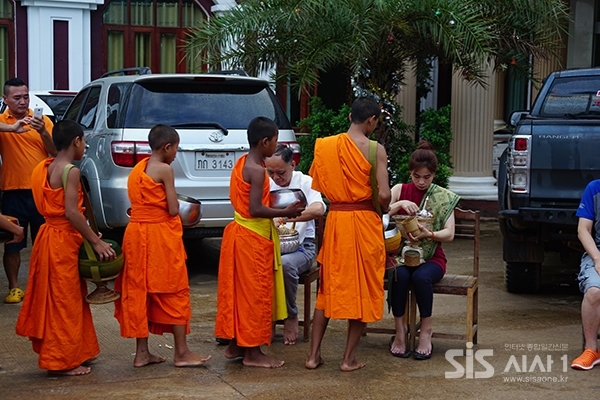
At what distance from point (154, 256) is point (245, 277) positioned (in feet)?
1.82

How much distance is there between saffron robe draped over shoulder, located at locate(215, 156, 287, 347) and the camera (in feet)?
19.0

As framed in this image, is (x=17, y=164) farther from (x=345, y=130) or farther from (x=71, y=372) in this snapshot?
(x=345, y=130)

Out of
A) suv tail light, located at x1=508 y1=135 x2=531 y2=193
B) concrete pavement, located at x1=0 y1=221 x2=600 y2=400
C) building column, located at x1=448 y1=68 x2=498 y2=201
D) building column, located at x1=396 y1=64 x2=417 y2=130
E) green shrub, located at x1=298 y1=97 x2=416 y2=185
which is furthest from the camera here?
building column, located at x1=396 y1=64 x2=417 y2=130

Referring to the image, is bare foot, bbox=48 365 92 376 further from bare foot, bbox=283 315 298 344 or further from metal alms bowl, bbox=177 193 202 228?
bare foot, bbox=283 315 298 344

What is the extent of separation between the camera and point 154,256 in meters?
5.70

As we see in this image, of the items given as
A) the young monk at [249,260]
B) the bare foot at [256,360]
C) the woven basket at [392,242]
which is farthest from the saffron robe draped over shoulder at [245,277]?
the woven basket at [392,242]

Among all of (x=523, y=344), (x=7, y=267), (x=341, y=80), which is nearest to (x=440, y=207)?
(x=523, y=344)

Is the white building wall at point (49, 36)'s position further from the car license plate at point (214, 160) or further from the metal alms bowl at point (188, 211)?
the metal alms bowl at point (188, 211)

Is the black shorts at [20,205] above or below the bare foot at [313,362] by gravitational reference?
above

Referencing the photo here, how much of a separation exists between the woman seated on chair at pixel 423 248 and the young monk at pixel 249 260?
83cm

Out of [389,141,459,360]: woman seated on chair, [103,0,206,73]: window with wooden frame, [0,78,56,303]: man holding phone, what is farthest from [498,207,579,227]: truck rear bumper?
[103,0,206,73]: window with wooden frame

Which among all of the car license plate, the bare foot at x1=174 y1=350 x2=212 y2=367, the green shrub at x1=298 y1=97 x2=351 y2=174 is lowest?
the bare foot at x1=174 y1=350 x2=212 y2=367

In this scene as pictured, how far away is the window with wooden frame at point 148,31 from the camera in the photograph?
662 inches

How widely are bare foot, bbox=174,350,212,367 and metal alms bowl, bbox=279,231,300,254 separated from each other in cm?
99
